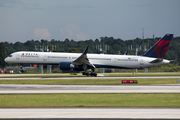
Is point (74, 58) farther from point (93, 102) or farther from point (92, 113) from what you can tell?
point (92, 113)

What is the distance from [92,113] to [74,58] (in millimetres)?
37149

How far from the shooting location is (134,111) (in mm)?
17531

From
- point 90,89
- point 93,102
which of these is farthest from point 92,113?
point 90,89

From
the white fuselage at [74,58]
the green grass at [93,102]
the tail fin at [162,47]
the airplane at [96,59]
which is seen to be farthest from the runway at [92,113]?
the tail fin at [162,47]

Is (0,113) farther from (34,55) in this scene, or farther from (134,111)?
(34,55)

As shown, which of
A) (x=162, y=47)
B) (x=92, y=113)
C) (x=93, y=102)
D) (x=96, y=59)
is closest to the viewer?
(x=92, y=113)

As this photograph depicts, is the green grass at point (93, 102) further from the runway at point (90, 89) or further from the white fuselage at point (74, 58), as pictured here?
the white fuselage at point (74, 58)

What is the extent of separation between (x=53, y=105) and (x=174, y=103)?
9165mm

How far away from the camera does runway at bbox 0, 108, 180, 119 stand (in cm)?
1600

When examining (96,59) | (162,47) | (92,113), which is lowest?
(92,113)

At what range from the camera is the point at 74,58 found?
53.8m

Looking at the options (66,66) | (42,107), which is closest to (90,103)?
(42,107)

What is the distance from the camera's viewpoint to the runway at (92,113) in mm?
16000

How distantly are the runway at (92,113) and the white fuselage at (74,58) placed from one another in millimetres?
35120
